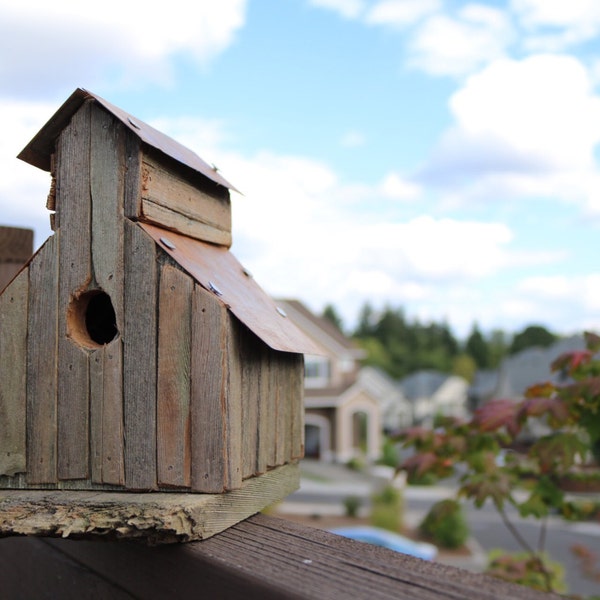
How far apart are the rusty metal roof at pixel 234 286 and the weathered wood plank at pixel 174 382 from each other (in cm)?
8

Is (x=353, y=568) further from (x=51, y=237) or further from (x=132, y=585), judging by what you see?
(x=51, y=237)

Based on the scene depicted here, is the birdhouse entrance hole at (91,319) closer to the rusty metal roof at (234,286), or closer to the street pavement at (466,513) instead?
the rusty metal roof at (234,286)

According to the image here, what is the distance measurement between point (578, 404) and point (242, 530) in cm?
175

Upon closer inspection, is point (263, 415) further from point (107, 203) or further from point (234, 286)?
point (107, 203)

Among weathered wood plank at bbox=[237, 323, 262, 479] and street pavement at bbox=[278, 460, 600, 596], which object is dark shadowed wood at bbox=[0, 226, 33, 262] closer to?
weathered wood plank at bbox=[237, 323, 262, 479]

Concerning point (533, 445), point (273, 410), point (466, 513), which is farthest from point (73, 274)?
point (466, 513)

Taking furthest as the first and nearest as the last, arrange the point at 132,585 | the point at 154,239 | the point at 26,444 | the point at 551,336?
the point at 551,336 → the point at 26,444 → the point at 154,239 → the point at 132,585

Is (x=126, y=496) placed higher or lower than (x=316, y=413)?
higher

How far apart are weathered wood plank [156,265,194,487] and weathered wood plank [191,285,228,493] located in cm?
2

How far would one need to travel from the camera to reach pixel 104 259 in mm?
1803

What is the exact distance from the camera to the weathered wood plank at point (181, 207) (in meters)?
1.84

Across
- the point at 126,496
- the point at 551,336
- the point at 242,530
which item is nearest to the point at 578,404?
the point at 242,530

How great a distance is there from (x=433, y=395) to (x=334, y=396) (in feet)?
87.5

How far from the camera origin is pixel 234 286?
6.38 feet
